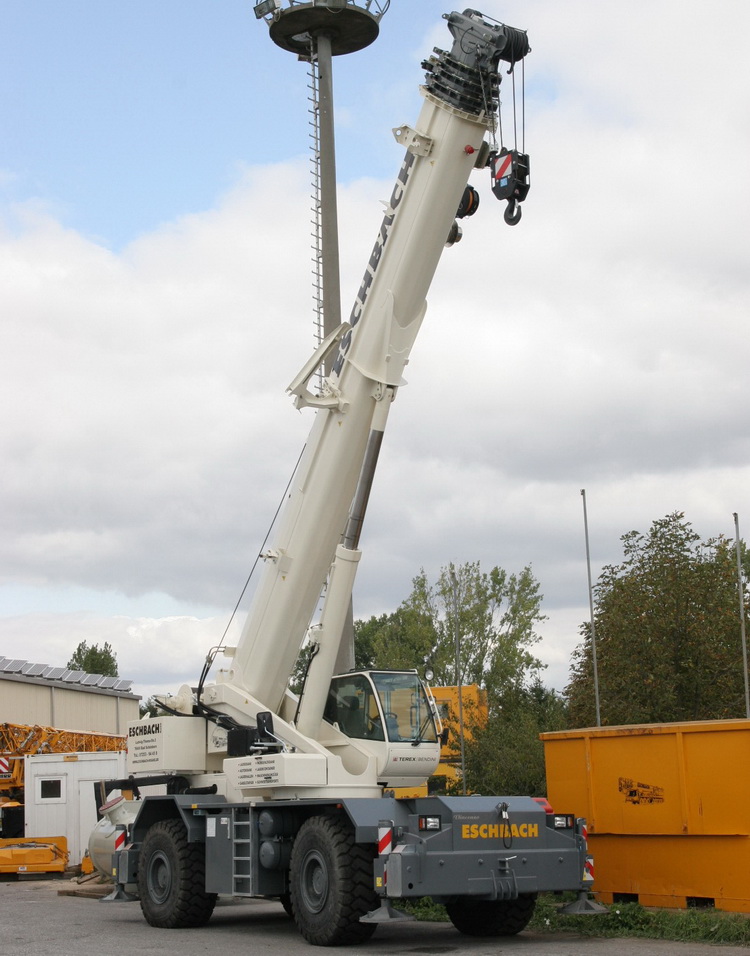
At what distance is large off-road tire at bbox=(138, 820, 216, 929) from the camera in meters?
15.1

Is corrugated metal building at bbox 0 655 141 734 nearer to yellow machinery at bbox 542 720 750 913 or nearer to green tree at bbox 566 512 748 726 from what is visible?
green tree at bbox 566 512 748 726

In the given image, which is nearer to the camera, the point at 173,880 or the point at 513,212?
the point at 513,212

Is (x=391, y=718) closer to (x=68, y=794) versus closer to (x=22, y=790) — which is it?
(x=68, y=794)

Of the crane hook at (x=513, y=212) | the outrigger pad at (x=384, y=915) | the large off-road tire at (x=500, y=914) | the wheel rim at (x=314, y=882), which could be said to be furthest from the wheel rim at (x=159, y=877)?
the crane hook at (x=513, y=212)

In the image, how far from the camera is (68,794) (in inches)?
1022

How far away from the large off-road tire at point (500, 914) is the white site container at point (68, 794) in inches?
526

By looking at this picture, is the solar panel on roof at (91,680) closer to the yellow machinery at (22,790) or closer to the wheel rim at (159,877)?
the yellow machinery at (22,790)

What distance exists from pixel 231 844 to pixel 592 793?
13.9ft

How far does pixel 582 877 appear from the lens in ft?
42.9

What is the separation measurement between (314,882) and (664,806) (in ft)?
12.7

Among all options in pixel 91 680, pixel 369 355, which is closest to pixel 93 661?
pixel 91 680

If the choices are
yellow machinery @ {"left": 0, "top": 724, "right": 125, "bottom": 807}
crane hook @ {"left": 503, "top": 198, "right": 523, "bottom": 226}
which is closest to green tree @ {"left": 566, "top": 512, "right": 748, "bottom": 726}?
crane hook @ {"left": 503, "top": 198, "right": 523, "bottom": 226}

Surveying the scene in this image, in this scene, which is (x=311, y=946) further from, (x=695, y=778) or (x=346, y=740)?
(x=695, y=778)

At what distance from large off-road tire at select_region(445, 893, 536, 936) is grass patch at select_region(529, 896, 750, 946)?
582 mm
